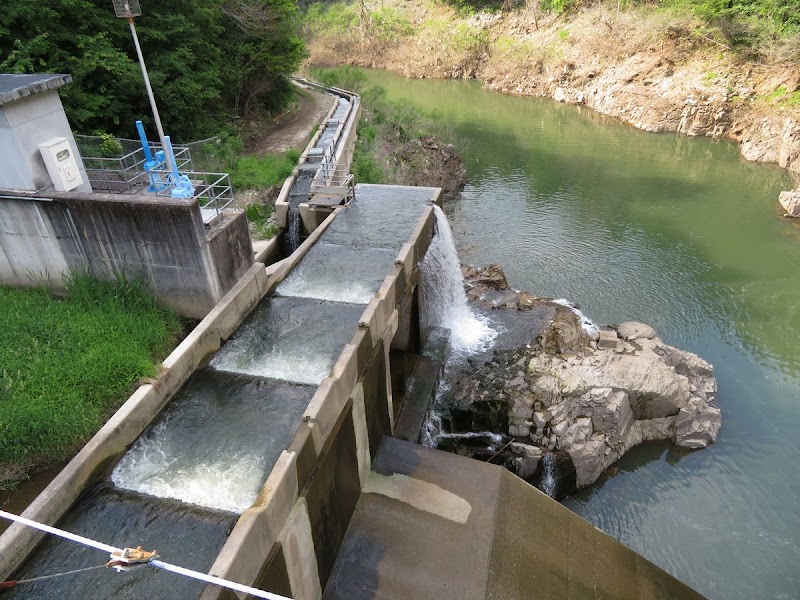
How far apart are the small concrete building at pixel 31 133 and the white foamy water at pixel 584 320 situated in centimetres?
1421

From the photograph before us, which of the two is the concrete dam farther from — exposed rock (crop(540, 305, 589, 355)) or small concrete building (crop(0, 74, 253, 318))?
exposed rock (crop(540, 305, 589, 355))

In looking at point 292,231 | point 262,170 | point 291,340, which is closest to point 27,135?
point 291,340

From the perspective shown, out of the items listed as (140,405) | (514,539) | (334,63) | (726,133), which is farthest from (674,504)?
(334,63)

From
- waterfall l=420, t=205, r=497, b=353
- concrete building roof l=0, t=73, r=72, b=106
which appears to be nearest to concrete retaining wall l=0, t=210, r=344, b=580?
waterfall l=420, t=205, r=497, b=353

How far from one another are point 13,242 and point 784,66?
3879cm

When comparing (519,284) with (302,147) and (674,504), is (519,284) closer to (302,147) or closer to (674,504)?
(674,504)

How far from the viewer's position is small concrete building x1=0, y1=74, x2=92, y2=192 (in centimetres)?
1064

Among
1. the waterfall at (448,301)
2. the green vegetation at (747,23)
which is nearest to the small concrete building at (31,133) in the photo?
the waterfall at (448,301)

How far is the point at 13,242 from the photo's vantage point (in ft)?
39.6

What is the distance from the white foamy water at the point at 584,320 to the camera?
17688 mm

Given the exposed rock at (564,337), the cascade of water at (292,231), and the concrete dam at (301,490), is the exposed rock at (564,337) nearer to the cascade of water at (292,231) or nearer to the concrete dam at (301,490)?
the concrete dam at (301,490)

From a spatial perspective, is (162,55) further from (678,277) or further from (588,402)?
(678,277)

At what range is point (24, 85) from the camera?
10.7 m

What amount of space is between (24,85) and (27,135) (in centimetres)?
93
